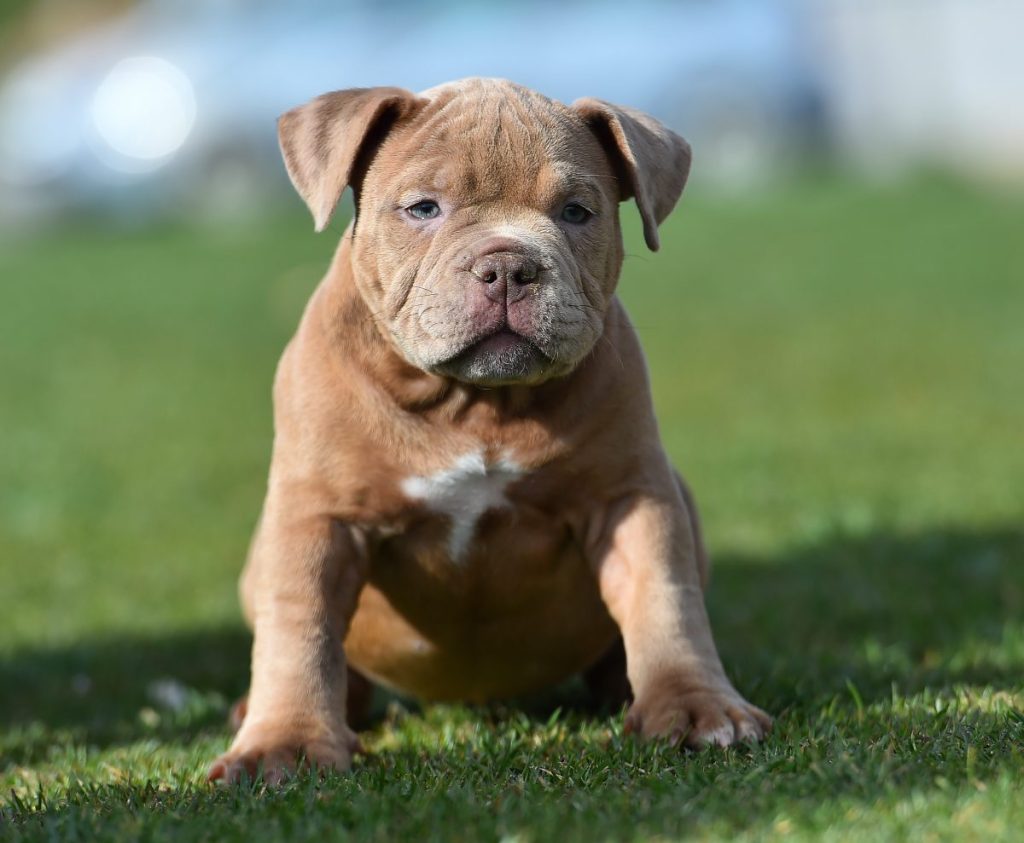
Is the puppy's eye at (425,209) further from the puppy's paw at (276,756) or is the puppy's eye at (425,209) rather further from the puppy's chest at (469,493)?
the puppy's paw at (276,756)

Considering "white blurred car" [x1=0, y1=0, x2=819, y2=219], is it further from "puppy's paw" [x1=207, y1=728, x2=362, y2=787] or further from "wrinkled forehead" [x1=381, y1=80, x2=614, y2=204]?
"puppy's paw" [x1=207, y1=728, x2=362, y2=787]

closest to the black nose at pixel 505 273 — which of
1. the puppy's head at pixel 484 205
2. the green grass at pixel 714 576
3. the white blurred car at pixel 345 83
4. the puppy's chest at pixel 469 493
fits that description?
the puppy's head at pixel 484 205

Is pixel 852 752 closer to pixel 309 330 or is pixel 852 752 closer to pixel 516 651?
pixel 516 651

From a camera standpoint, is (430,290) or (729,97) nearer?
(430,290)

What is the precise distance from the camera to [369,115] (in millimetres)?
3918

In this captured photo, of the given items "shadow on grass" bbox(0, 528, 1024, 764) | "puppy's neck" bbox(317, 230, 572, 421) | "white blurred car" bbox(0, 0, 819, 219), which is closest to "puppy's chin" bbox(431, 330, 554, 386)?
"puppy's neck" bbox(317, 230, 572, 421)

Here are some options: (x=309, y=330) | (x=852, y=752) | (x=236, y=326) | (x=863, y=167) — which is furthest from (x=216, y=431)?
(x=863, y=167)

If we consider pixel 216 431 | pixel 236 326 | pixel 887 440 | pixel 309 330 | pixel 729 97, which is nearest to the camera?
pixel 309 330

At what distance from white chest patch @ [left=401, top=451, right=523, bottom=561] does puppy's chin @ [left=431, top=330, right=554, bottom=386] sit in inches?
10.5

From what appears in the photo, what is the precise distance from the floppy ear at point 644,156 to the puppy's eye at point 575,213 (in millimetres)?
150

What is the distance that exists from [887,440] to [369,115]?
4.98 metres

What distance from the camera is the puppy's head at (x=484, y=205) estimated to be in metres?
3.71

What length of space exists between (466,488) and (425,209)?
0.69 m

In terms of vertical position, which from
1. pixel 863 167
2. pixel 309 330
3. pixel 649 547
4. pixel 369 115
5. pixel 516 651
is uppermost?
pixel 369 115
